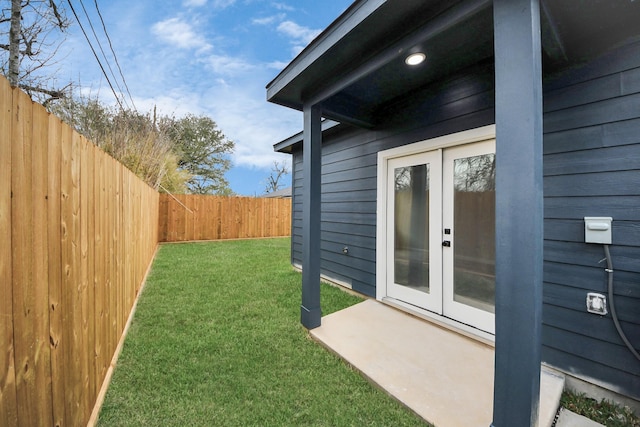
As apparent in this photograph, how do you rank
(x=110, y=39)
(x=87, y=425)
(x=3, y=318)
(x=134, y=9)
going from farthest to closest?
1. (x=134, y=9)
2. (x=110, y=39)
3. (x=87, y=425)
4. (x=3, y=318)

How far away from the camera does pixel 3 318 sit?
2.63 feet

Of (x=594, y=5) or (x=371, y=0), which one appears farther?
(x=371, y=0)

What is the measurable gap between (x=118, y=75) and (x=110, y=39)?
1.00m

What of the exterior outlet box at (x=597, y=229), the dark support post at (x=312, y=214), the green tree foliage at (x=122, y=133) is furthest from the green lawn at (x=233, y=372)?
the green tree foliage at (x=122, y=133)

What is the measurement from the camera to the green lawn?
1688mm

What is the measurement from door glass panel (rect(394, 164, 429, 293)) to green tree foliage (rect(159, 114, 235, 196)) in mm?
14344

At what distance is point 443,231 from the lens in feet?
9.60

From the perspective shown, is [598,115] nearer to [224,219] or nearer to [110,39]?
[110,39]

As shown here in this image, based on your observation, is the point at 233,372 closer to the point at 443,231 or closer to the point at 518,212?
the point at 518,212

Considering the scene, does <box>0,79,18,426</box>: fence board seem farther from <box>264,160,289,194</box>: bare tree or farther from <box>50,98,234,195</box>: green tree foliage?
<box>264,160,289,194</box>: bare tree

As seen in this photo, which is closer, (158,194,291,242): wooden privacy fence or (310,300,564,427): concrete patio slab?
(310,300,564,427): concrete patio slab

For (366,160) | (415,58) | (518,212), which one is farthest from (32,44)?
(518,212)

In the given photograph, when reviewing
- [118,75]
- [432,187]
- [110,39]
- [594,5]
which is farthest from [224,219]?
[594,5]

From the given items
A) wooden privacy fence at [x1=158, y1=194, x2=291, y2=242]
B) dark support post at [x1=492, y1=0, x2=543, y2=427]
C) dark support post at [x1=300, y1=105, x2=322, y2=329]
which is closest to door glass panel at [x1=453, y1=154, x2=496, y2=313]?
dark support post at [x1=492, y1=0, x2=543, y2=427]
